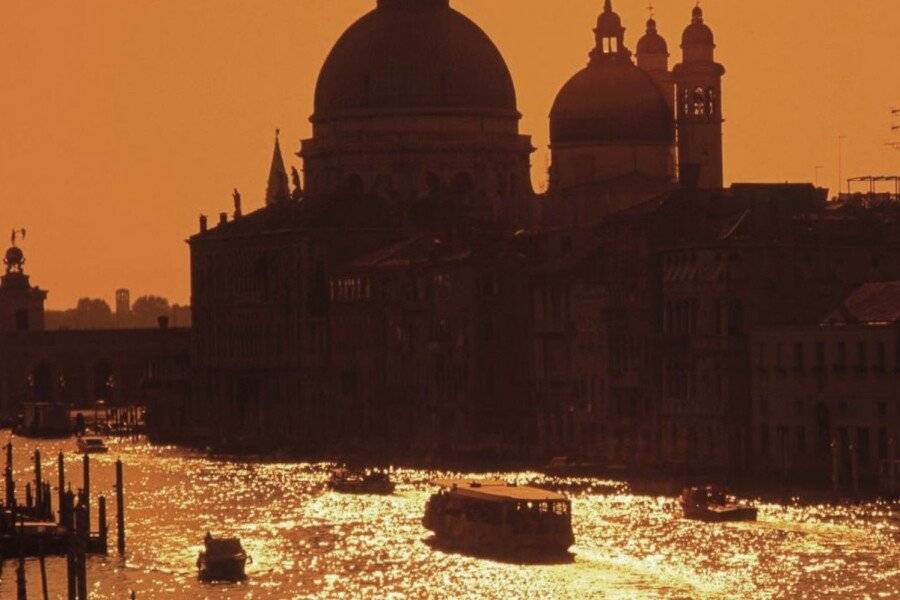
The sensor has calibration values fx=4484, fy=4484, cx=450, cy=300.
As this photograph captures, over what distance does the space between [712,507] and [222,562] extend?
16.6m

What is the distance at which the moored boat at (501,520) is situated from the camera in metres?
113

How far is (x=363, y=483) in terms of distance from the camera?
5443 inches

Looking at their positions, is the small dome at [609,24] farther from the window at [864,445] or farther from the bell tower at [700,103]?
the window at [864,445]

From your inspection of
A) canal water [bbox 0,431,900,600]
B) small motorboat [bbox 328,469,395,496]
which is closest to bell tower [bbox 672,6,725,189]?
small motorboat [bbox 328,469,395,496]

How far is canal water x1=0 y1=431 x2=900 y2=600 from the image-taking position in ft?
346

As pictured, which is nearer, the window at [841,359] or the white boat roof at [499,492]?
the white boat roof at [499,492]

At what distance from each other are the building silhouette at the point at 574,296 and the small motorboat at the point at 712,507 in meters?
9.38

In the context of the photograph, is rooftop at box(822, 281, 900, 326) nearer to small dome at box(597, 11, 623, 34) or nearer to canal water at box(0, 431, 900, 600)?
canal water at box(0, 431, 900, 600)

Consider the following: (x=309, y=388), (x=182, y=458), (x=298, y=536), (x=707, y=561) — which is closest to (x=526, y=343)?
(x=182, y=458)

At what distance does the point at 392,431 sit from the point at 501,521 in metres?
56.7

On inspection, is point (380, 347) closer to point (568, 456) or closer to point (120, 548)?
point (568, 456)

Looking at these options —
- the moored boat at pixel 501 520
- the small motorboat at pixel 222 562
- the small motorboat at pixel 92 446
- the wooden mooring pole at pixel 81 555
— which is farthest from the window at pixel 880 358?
the small motorboat at pixel 92 446

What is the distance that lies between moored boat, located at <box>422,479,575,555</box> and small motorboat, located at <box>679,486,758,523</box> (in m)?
5.29

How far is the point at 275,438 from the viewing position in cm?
18162
